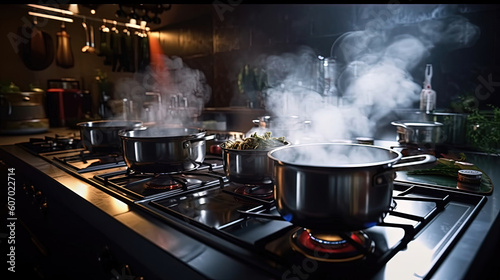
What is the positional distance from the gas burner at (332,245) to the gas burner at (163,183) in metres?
0.55

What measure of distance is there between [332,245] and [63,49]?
5641mm

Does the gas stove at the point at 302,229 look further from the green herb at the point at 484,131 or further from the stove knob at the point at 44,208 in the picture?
the green herb at the point at 484,131

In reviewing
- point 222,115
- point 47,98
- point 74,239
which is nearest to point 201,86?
point 222,115

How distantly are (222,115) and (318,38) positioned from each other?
4.83ft

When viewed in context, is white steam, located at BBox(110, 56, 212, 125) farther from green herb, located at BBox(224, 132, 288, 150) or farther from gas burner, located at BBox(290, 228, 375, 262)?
gas burner, located at BBox(290, 228, 375, 262)

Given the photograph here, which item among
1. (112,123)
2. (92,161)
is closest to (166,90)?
(112,123)

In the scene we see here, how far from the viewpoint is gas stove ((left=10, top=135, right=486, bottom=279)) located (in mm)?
591

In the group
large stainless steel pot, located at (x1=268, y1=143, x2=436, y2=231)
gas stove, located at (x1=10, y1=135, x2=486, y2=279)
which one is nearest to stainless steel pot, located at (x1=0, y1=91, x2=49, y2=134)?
gas stove, located at (x1=10, y1=135, x2=486, y2=279)

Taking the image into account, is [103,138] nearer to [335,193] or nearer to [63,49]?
[335,193]

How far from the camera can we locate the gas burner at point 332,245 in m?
0.62

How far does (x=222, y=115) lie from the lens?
161 inches

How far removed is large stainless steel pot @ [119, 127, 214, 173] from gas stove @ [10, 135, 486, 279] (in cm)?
6

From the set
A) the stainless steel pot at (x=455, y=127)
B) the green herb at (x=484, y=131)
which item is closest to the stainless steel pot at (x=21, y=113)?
the stainless steel pot at (x=455, y=127)

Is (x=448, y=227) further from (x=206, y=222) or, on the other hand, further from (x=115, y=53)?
(x=115, y=53)
